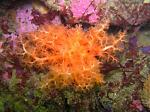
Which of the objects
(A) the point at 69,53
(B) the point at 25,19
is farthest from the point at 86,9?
(B) the point at 25,19

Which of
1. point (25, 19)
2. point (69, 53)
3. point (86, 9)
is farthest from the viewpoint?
point (25, 19)

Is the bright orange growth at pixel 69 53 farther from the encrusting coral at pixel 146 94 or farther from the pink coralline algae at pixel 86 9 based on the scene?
the encrusting coral at pixel 146 94

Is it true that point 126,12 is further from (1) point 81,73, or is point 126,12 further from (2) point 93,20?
(1) point 81,73

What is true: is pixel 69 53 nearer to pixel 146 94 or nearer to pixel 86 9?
pixel 86 9

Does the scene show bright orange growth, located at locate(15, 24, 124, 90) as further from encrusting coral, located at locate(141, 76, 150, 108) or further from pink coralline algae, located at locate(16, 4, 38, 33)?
encrusting coral, located at locate(141, 76, 150, 108)

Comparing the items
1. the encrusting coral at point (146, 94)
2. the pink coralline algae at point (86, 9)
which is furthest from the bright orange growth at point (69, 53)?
the encrusting coral at point (146, 94)
